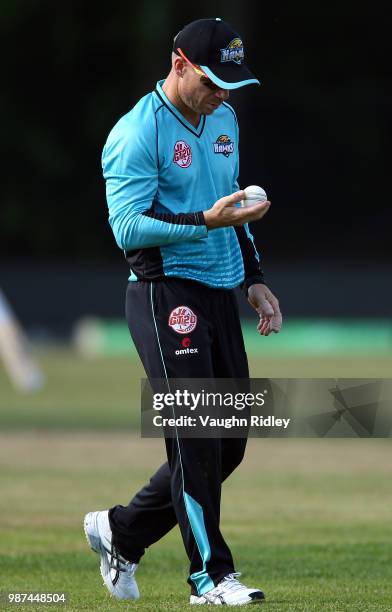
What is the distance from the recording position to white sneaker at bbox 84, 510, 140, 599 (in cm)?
649

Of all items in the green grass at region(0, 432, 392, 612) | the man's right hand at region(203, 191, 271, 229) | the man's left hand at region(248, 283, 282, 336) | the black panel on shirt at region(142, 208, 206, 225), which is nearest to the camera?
the man's right hand at region(203, 191, 271, 229)

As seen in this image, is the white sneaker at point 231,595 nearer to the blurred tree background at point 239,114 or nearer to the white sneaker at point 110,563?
the white sneaker at point 110,563

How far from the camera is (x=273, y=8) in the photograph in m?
37.1

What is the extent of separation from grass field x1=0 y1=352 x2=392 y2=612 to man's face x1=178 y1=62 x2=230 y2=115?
205cm

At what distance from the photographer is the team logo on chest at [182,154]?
6016 millimetres

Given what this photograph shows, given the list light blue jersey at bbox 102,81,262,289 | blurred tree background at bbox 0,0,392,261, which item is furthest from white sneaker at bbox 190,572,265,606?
blurred tree background at bbox 0,0,392,261

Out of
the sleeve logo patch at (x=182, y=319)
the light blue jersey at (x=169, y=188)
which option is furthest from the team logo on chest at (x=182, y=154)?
the sleeve logo patch at (x=182, y=319)

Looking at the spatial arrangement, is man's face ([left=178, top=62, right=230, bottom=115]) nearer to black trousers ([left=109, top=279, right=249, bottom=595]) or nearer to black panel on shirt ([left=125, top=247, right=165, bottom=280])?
black panel on shirt ([left=125, top=247, right=165, bottom=280])

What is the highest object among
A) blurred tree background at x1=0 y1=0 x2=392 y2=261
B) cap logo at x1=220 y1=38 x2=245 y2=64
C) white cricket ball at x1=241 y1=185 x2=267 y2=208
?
cap logo at x1=220 y1=38 x2=245 y2=64

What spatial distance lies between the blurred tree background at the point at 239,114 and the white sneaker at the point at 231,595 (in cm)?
2734

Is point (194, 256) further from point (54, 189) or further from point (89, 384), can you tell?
point (54, 189)

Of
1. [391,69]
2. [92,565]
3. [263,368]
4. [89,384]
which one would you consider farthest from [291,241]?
[92,565]

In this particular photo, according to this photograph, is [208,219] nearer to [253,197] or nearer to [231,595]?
[253,197]

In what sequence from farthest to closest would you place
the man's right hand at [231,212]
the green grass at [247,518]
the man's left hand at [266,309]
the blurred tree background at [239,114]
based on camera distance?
1. the blurred tree background at [239,114]
2. the green grass at [247,518]
3. the man's left hand at [266,309]
4. the man's right hand at [231,212]
